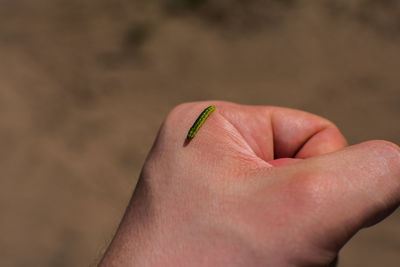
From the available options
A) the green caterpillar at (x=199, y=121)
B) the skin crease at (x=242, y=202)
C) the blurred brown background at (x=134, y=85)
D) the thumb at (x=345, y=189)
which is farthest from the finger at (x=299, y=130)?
the blurred brown background at (x=134, y=85)

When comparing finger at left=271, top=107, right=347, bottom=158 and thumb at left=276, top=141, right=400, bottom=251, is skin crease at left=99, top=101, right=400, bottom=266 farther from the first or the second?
finger at left=271, top=107, right=347, bottom=158

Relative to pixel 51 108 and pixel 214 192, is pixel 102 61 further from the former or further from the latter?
pixel 214 192

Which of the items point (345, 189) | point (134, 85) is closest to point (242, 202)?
point (345, 189)

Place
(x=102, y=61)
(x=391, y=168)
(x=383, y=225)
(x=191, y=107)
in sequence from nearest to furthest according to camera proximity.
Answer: (x=391, y=168) → (x=191, y=107) → (x=383, y=225) → (x=102, y=61)

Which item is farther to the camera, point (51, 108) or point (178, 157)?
point (51, 108)

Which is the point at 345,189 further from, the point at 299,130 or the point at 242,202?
the point at 299,130

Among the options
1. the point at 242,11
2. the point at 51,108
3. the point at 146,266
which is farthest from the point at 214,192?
the point at 242,11
